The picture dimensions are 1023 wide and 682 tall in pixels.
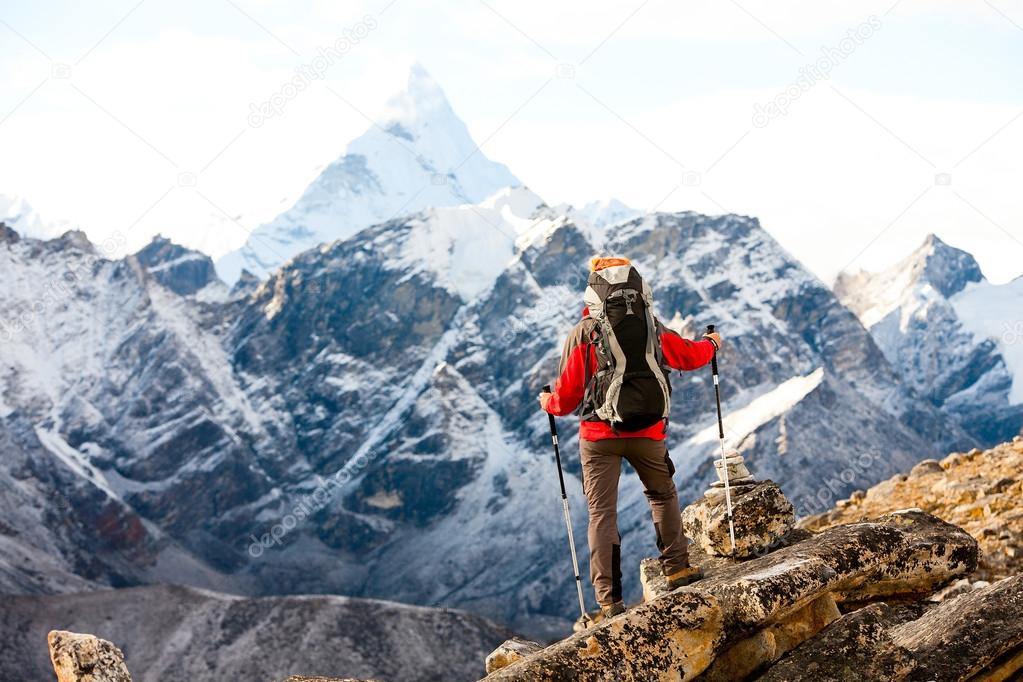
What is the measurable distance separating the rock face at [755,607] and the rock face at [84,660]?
2875 mm

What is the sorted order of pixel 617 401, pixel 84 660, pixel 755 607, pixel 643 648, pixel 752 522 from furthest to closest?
pixel 752 522, pixel 617 401, pixel 755 607, pixel 84 660, pixel 643 648

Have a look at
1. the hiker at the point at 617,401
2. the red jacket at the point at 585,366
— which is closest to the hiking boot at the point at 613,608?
the hiker at the point at 617,401

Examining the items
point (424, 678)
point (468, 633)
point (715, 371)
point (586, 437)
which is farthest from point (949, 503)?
point (468, 633)

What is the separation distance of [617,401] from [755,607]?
2.17 m

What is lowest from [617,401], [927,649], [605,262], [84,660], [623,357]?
[927,649]

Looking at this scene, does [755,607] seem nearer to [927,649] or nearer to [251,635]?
[927,649]

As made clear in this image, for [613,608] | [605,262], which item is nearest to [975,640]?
[613,608]

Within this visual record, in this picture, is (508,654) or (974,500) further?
(974,500)

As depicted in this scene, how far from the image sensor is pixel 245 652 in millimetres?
143625

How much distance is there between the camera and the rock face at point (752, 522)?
10.9 meters

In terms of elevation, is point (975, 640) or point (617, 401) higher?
point (617, 401)

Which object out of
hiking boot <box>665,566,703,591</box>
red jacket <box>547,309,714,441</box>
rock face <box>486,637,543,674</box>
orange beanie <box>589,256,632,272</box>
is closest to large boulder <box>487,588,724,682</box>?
hiking boot <box>665,566,703,591</box>

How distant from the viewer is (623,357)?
9625 millimetres

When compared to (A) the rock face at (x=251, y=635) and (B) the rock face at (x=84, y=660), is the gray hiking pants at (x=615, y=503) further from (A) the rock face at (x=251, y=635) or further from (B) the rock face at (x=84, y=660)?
(A) the rock face at (x=251, y=635)
